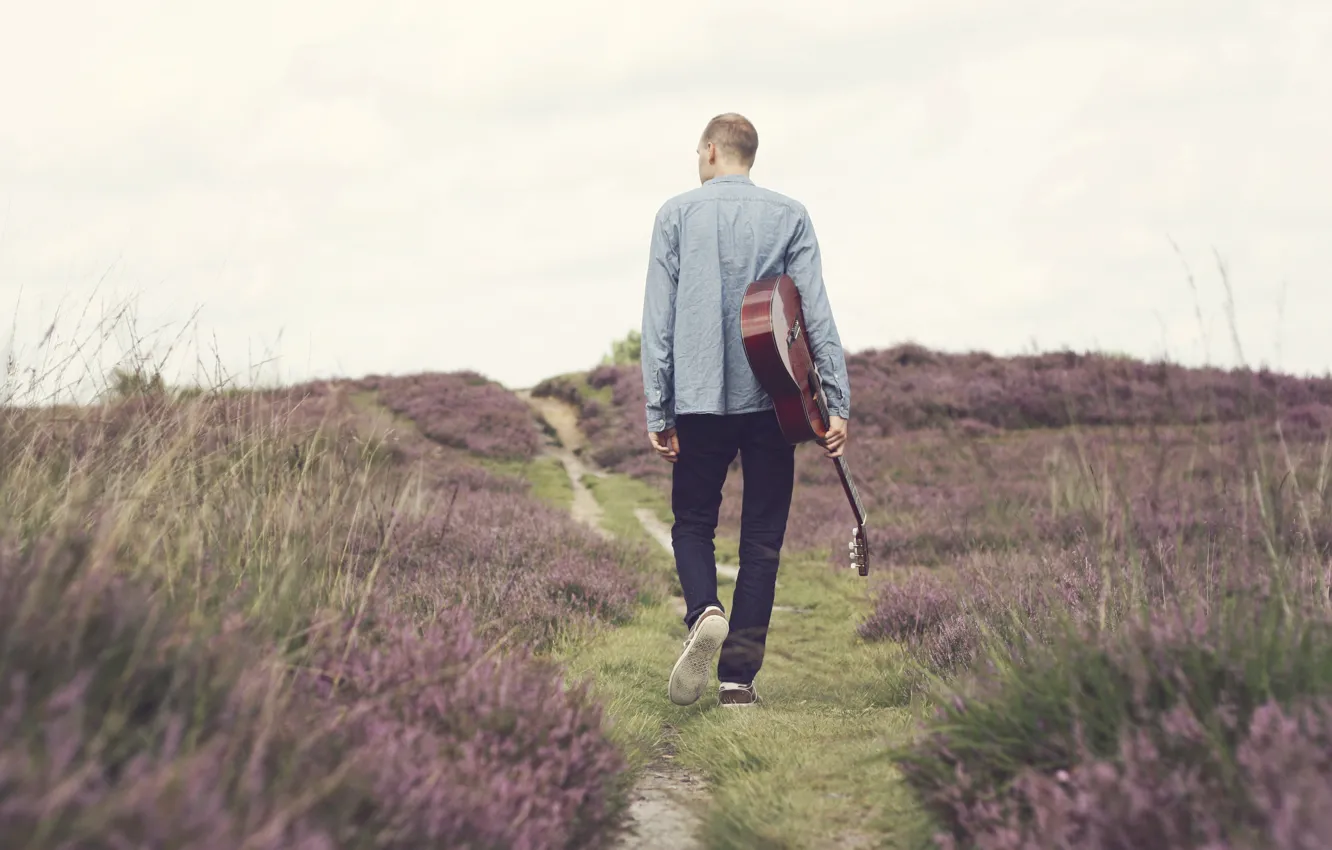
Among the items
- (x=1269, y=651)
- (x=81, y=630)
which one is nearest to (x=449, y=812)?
(x=81, y=630)

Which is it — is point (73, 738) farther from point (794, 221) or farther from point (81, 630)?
point (794, 221)

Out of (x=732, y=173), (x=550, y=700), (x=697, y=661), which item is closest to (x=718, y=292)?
(x=732, y=173)

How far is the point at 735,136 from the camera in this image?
5070 millimetres

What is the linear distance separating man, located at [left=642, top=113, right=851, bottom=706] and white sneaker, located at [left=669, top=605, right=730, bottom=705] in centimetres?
14

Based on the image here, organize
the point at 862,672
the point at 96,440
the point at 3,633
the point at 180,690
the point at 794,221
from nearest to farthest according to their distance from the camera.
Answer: the point at 3,633
the point at 180,690
the point at 96,440
the point at 794,221
the point at 862,672

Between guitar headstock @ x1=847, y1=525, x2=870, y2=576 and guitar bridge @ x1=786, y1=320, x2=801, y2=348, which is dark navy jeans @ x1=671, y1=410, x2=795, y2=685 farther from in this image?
guitar headstock @ x1=847, y1=525, x2=870, y2=576

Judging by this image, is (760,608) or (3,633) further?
(760,608)

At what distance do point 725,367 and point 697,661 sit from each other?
142 centimetres

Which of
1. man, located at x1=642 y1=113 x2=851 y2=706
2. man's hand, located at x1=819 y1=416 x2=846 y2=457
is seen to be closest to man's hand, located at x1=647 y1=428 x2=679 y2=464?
man, located at x1=642 y1=113 x2=851 y2=706

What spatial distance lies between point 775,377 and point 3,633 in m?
3.28

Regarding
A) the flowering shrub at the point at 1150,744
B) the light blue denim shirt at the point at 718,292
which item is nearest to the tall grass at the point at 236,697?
the flowering shrub at the point at 1150,744

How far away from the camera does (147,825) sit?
1711 mm

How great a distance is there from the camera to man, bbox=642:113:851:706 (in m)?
4.88

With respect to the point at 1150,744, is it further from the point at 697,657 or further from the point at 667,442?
the point at 667,442
